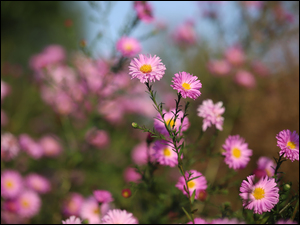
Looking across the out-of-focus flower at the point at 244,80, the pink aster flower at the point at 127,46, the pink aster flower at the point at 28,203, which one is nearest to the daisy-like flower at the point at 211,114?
the pink aster flower at the point at 127,46

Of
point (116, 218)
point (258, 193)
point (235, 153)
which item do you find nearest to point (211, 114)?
point (235, 153)

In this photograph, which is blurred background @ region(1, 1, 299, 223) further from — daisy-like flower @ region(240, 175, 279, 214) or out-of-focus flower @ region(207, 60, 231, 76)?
daisy-like flower @ region(240, 175, 279, 214)

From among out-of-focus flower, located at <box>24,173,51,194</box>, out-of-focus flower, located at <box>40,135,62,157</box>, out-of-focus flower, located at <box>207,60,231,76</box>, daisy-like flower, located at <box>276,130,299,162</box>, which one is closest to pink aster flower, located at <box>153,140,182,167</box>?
daisy-like flower, located at <box>276,130,299,162</box>

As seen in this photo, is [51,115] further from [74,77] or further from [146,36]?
[146,36]

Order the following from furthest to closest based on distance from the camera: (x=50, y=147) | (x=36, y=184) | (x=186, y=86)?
(x=50, y=147), (x=36, y=184), (x=186, y=86)

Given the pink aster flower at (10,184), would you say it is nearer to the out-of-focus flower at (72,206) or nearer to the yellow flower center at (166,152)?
the out-of-focus flower at (72,206)

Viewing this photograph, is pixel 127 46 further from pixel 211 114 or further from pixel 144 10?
pixel 211 114

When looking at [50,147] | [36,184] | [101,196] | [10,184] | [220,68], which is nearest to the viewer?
[101,196]
